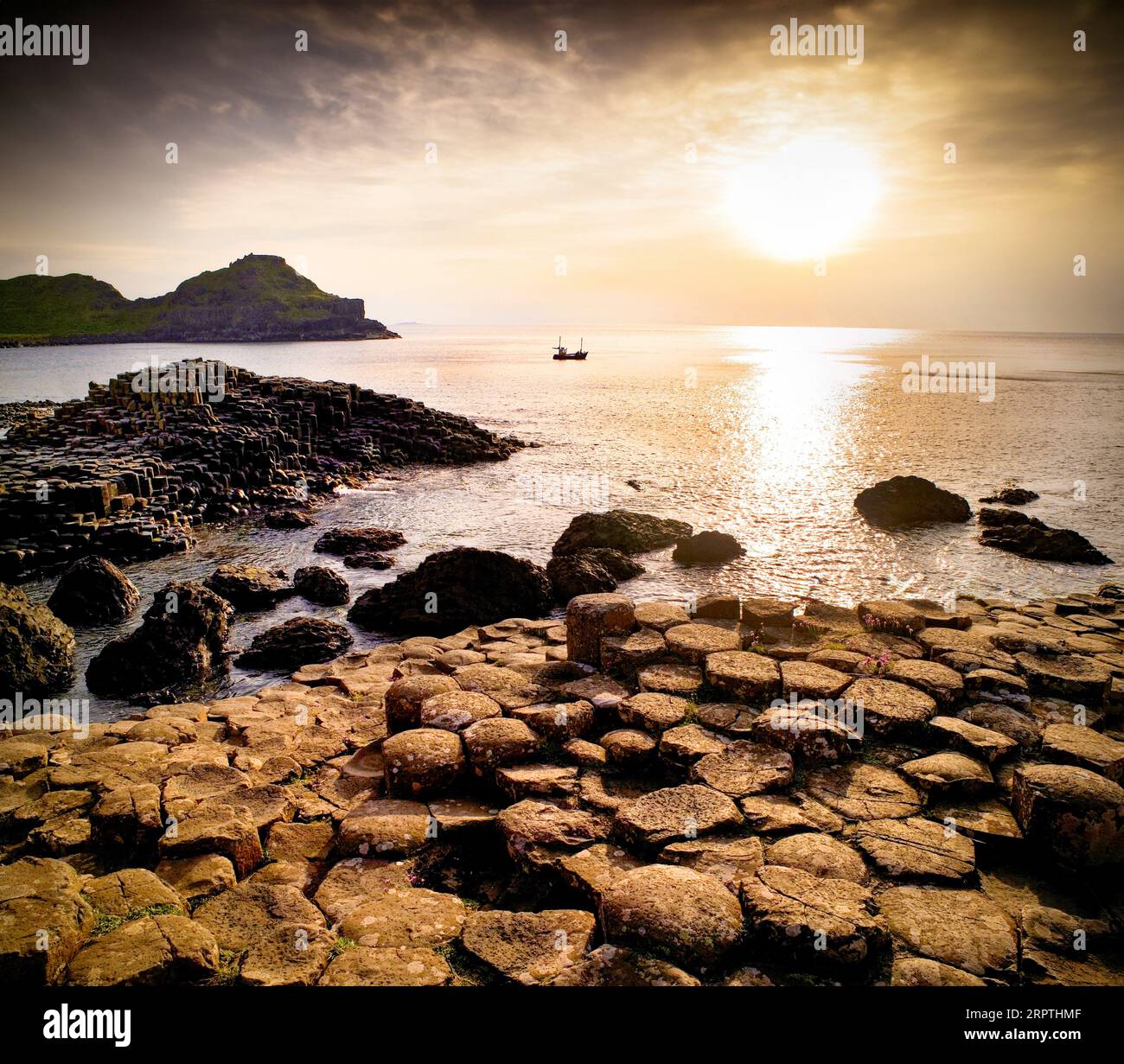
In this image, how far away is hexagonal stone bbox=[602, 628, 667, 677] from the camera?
8000mm

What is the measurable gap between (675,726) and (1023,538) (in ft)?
55.1

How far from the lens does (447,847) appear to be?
554 cm

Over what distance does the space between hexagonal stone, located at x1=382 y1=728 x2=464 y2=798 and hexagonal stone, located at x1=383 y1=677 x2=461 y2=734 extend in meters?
0.85

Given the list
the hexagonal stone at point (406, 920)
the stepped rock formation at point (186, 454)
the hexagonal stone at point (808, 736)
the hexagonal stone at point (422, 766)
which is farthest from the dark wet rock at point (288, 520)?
the hexagonal stone at point (808, 736)

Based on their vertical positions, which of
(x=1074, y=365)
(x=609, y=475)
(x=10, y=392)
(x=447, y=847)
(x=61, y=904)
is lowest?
(x=447, y=847)

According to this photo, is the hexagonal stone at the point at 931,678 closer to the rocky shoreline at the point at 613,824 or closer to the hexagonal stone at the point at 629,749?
the rocky shoreline at the point at 613,824

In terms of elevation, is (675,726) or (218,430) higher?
(218,430)

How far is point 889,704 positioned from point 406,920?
16.3 feet

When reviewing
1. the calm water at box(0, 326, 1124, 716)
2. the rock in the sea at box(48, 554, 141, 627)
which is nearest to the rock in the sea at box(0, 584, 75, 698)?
the calm water at box(0, 326, 1124, 716)

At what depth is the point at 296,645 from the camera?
11.7 meters

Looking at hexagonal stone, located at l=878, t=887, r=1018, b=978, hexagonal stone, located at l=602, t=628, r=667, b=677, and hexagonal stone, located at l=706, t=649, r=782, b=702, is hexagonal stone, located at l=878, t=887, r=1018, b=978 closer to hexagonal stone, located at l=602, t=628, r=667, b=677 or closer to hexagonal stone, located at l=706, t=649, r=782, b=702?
hexagonal stone, located at l=706, t=649, r=782, b=702

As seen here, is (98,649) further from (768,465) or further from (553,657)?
(768,465)
